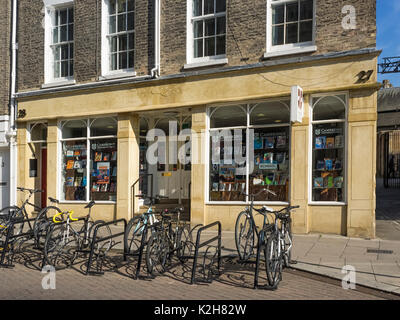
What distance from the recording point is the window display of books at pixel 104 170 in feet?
41.9

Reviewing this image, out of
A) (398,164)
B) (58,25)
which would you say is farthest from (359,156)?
(398,164)

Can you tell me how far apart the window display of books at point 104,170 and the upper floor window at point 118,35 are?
239 centimetres

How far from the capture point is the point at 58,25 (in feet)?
45.2

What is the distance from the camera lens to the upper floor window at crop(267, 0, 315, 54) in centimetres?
1041

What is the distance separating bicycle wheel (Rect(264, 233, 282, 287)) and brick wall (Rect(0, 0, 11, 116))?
12.0 meters

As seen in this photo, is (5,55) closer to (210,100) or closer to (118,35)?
(118,35)

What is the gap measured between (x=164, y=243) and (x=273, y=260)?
194 cm

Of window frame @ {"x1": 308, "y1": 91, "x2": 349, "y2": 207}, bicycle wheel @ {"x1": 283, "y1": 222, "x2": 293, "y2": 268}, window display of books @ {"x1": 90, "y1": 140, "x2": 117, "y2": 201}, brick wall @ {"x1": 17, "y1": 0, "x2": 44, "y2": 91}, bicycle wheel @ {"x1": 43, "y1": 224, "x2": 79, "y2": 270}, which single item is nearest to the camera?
bicycle wheel @ {"x1": 283, "y1": 222, "x2": 293, "y2": 268}

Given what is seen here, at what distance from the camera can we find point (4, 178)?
1466 cm

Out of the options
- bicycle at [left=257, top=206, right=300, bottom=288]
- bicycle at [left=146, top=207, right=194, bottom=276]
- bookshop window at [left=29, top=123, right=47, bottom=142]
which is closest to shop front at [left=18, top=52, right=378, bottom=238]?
bookshop window at [left=29, top=123, right=47, bottom=142]

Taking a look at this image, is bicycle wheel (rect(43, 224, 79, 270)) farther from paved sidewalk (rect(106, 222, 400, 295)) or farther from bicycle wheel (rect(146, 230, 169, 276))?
paved sidewalk (rect(106, 222, 400, 295))

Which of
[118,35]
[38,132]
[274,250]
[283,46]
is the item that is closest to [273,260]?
[274,250]

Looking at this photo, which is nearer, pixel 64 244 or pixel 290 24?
pixel 64 244

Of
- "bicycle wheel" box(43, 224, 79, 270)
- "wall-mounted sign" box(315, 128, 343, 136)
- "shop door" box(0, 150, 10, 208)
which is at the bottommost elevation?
"bicycle wheel" box(43, 224, 79, 270)
